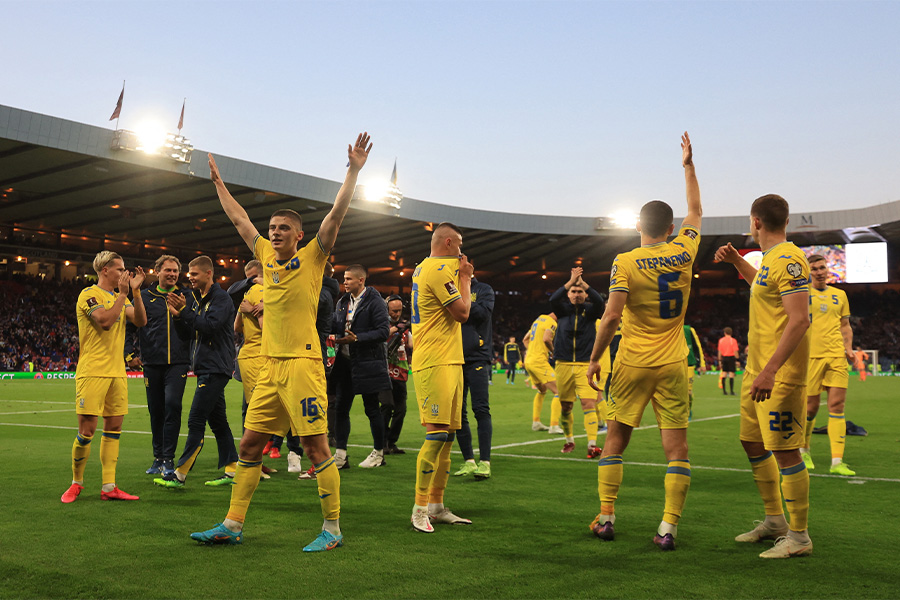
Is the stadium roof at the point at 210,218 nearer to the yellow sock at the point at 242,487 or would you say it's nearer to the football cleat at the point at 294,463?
the football cleat at the point at 294,463

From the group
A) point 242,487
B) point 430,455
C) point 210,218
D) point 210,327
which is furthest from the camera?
point 210,218

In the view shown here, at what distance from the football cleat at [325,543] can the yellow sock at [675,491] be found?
82.1 inches

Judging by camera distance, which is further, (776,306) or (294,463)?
(294,463)

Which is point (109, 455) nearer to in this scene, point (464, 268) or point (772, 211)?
point (464, 268)

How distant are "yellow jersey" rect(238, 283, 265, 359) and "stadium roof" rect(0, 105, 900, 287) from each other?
19.9 meters

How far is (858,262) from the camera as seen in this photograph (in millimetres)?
46188

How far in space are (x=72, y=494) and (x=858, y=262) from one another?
49559mm

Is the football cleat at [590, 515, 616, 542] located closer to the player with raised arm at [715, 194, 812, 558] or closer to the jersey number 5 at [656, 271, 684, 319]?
the player with raised arm at [715, 194, 812, 558]

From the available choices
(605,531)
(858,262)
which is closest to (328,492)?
(605,531)

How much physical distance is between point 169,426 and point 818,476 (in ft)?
21.6

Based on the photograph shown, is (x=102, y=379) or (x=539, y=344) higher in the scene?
(x=539, y=344)

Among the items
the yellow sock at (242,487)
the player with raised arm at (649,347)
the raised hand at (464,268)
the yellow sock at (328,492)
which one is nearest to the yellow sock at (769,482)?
the player with raised arm at (649,347)

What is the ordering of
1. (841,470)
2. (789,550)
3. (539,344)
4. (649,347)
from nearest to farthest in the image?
1. (789,550)
2. (649,347)
3. (841,470)
4. (539,344)

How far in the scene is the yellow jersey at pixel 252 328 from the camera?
24.8 ft
